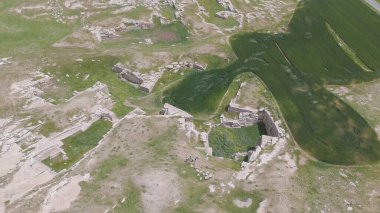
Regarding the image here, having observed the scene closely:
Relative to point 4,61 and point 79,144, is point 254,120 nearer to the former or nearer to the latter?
point 79,144

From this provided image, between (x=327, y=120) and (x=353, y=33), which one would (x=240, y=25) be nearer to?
(x=353, y=33)


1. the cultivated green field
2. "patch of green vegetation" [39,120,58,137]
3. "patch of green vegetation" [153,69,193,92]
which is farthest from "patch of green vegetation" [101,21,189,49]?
"patch of green vegetation" [39,120,58,137]

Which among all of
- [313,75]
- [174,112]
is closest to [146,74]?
[174,112]

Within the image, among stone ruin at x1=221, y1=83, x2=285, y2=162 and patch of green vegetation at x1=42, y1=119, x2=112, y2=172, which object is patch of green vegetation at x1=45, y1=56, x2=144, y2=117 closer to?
patch of green vegetation at x1=42, y1=119, x2=112, y2=172

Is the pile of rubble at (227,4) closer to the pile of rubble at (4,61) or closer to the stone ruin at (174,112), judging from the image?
the stone ruin at (174,112)

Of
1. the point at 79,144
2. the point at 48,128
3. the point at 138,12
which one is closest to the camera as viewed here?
the point at 79,144

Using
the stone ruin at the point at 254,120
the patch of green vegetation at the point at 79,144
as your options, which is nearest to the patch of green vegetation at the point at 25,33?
the patch of green vegetation at the point at 79,144

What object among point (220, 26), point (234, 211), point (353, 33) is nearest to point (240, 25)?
point (220, 26)
